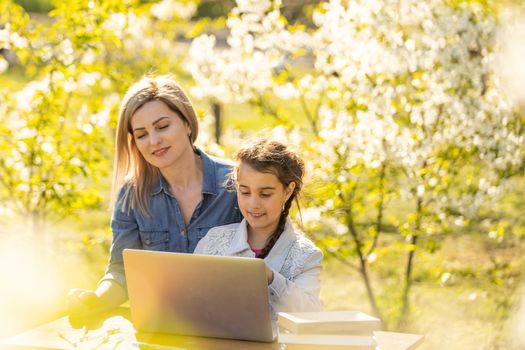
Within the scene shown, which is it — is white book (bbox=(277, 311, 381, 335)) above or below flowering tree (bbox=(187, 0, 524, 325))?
below

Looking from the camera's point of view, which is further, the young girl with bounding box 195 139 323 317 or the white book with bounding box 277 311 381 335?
the young girl with bounding box 195 139 323 317

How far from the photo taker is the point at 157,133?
318cm

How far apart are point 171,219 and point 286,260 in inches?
23.5

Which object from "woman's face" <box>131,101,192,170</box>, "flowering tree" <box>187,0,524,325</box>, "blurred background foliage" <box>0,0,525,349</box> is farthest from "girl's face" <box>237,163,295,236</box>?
"flowering tree" <box>187,0,524,325</box>

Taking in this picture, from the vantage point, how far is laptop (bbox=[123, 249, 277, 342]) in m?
2.39

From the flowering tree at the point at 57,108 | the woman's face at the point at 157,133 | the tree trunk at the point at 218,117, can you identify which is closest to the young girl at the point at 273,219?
the woman's face at the point at 157,133

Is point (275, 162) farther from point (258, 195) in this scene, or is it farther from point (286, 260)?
point (286, 260)

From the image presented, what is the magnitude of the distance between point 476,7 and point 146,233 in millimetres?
2015

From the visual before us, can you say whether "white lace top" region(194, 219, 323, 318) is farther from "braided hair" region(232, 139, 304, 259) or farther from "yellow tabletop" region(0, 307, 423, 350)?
"yellow tabletop" region(0, 307, 423, 350)

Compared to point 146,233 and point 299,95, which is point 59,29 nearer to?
point 299,95

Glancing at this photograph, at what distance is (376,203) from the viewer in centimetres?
465

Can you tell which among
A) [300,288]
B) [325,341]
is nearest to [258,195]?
[300,288]

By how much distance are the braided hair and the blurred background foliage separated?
880 mm

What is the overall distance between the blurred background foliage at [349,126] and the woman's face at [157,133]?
2.85ft
